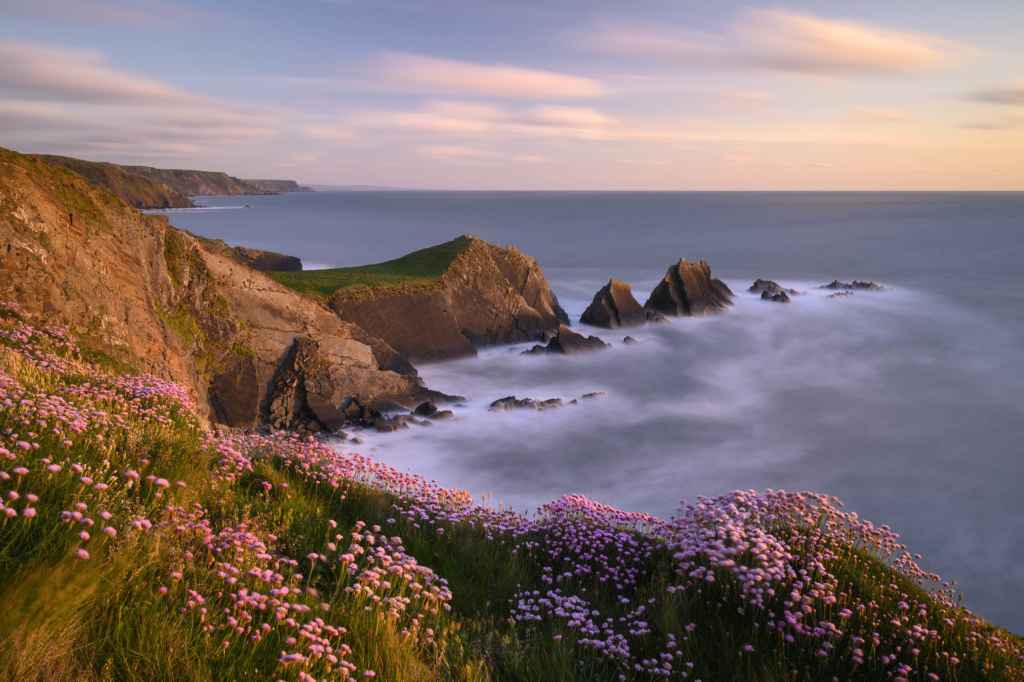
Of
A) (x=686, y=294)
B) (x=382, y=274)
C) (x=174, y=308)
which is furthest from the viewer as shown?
(x=686, y=294)

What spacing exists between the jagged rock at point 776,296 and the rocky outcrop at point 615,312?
36.3ft

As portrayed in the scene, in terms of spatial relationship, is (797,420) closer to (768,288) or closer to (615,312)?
(615,312)

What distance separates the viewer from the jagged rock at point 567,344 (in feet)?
96.3

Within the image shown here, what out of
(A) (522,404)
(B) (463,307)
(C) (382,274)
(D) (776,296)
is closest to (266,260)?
(C) (382,274)

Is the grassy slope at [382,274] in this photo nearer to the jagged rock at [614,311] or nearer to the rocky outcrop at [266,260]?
the jagged rock at [614,311]

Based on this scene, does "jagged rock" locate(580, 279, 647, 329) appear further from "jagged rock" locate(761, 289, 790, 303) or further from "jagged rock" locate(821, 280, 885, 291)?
"jagged rock" locate(821, 280, 885, 291)

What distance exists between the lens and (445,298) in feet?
99.8

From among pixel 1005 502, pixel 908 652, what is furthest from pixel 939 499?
pixel 908 652

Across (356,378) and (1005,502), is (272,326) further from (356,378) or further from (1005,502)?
(1005,502)

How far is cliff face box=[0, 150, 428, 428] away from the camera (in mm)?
13602

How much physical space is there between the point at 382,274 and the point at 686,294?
16.4 metres

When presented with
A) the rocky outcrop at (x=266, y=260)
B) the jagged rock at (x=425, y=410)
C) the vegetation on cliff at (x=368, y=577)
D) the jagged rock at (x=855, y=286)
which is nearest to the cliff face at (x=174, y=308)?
the jagged rock at (x=425, y=410)

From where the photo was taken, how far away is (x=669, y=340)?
32.8 metres

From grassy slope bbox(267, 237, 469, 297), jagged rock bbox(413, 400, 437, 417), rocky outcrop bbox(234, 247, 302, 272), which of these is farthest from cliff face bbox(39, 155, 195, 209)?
jagged rock bbox(413, 400, 437, 417)
